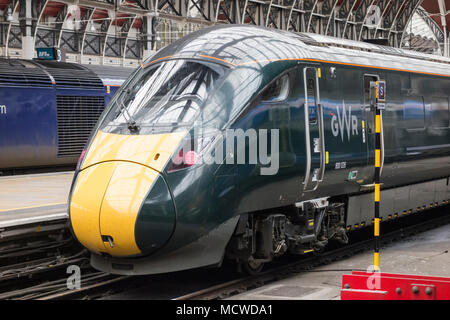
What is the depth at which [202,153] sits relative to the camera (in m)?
7.66

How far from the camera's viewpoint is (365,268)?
9867 mm

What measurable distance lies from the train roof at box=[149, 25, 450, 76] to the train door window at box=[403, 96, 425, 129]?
0.97 meters

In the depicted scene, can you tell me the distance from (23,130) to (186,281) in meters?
7.47

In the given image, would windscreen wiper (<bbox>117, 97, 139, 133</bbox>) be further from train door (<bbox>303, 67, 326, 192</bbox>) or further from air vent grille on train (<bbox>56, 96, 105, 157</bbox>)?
air vent grille on train (<bbox>56, 96, 105, 157</bbox>)

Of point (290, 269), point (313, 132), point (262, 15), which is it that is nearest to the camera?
point (313, 132)

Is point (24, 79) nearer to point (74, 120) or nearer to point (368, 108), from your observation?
point (74, 120)

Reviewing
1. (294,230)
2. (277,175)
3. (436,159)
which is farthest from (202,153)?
(436,159)

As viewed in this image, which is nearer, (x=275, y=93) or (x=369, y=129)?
(x=275, y=93)

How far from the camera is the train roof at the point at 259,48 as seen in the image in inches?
333

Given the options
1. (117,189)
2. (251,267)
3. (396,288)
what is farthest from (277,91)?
(396,288)

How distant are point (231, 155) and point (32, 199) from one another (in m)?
3.98

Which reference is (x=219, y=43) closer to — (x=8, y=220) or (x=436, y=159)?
(x=8, y=220)

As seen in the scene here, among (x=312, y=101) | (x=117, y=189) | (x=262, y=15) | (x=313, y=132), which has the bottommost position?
(x=117, y=189)
